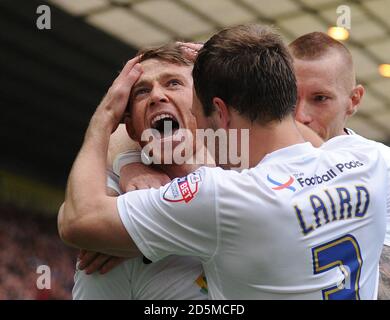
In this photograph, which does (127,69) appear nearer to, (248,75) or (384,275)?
(248,75)

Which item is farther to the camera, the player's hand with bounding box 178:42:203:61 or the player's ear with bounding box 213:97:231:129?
the player's hand with bounding box 178:42:203:61

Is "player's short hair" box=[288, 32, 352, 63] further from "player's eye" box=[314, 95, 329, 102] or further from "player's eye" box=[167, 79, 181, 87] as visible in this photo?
"player's eye" box=[167, 79, 181, 87]

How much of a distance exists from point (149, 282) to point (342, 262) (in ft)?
2.43

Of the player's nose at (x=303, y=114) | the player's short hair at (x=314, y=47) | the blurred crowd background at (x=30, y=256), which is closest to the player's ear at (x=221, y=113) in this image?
the player's nose at (x=303, y=114)

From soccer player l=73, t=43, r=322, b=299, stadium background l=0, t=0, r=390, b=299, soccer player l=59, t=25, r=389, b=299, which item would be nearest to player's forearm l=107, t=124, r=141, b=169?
soccer player l=73, t=43, r=322, b=299

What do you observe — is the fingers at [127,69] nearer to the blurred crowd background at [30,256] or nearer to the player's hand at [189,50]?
the player's hand at [189,50]

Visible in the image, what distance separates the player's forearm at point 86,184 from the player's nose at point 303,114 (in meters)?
1.19

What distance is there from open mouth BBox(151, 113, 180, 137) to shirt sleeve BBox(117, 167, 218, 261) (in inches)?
24.8

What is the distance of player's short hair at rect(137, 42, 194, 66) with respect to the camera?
358 centimetres

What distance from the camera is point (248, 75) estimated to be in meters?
3.00

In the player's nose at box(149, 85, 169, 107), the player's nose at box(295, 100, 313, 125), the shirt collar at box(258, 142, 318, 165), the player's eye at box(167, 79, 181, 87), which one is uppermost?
the player's nose at box(295, 100, 313, 125)

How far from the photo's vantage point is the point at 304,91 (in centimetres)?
407

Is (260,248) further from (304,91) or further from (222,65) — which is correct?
(304,91)
